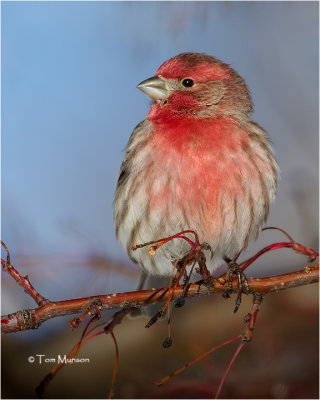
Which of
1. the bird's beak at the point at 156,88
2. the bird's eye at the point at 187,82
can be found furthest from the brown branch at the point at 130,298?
the bird's eye at the point at 187,82

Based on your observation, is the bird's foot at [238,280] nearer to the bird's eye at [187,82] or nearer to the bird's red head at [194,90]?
the bird's red head at [194,90]

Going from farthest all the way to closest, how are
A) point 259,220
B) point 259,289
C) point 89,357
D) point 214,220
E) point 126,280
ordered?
point 126,280, point 89,357, point 259,220, point 214,220, point 259,289

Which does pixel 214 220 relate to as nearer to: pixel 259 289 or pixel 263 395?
pixel 259 289

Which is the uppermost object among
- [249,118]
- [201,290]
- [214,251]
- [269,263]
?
[249,118]

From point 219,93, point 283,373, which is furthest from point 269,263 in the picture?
point 219,93

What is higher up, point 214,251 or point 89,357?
point 214,251

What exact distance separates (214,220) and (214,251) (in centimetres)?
51

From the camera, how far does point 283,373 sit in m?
5.93

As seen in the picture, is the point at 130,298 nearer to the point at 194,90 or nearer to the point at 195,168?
the point at 195,168

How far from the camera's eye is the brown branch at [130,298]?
3719 millimetres

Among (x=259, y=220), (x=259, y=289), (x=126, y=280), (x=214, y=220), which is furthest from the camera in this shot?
(x=126, y=280)

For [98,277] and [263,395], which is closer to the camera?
[263,395]

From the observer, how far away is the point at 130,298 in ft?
13.2

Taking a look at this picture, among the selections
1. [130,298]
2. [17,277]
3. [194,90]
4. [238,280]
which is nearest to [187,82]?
[194,90]
